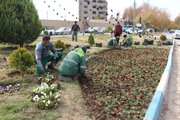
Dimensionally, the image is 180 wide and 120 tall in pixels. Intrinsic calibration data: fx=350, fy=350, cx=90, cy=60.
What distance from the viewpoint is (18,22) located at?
15.2 meters

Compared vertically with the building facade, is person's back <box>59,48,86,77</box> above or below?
below

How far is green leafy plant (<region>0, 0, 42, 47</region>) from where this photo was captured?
14.9m

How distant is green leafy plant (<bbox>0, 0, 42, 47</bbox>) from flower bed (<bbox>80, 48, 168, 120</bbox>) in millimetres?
4376

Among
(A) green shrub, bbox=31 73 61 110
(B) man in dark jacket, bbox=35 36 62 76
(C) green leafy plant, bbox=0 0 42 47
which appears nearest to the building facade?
(C) green leafy plant, bbox=0 0 42 47

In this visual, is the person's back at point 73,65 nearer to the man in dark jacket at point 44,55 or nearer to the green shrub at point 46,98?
the man in dark jacket at point 44,55

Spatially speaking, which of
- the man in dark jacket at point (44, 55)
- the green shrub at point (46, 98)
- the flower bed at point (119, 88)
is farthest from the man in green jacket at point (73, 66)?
the green shrub at point (46, 98)

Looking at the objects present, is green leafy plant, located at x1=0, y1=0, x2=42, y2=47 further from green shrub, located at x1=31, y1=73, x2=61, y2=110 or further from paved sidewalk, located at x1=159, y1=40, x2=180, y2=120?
green shrub, located at x1=31, y1=73, x2=61, y2=110

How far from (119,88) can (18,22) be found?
27.3 ft

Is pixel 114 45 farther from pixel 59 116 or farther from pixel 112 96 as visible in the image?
pixel 59 116

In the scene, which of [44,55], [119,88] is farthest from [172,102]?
[44,55]

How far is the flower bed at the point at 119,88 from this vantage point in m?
6.21

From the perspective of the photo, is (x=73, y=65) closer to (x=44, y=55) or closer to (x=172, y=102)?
(x=44, y=55)

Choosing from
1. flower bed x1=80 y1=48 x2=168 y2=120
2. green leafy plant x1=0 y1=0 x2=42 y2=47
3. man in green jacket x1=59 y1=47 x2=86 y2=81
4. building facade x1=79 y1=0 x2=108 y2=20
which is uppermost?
building facade x1=79 y1=0 x2=108 y2=20

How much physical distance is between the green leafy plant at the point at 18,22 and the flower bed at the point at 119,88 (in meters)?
4.38
